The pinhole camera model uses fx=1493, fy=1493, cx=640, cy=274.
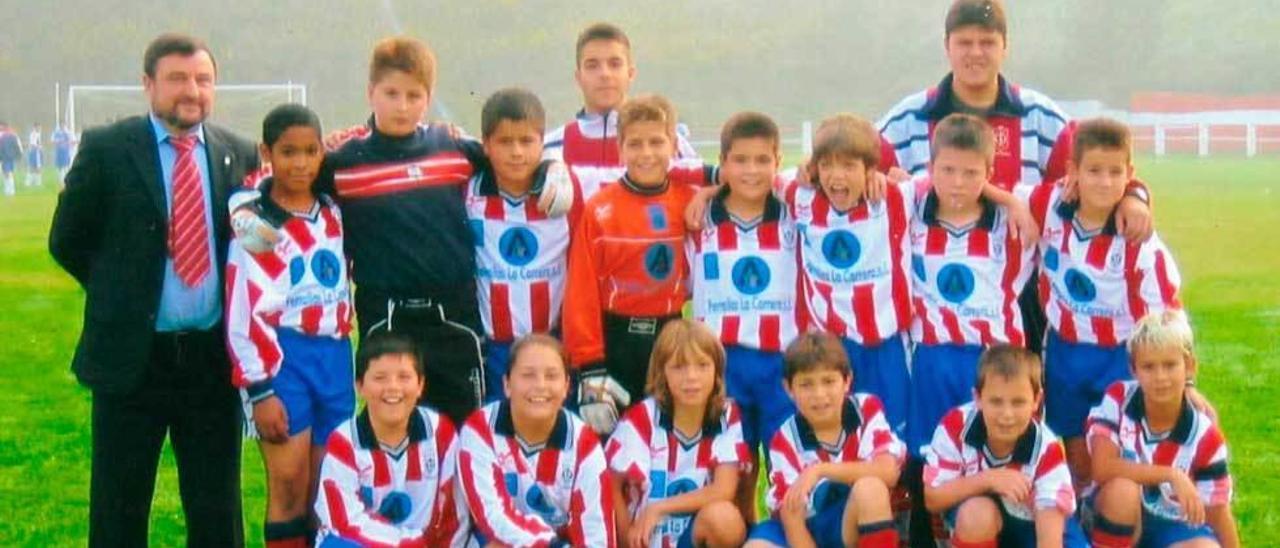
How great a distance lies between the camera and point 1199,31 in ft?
185

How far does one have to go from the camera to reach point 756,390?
4.83m

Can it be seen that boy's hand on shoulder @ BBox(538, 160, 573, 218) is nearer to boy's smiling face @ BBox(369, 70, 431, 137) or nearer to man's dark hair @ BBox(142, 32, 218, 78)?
boy's smiling face @ BBox(369, 70, 431, 137)

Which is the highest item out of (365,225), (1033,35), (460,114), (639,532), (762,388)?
(1033,35)

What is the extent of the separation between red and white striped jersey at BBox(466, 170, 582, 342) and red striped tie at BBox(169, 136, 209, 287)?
0.84 m

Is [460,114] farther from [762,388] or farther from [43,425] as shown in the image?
[762,388]

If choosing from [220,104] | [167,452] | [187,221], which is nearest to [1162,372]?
[187,221]

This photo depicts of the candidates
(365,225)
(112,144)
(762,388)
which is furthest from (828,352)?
(112,144)

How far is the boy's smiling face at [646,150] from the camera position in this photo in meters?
4.78

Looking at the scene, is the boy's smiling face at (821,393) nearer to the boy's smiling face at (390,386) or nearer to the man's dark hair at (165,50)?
the boy's smiling face at (390,386)

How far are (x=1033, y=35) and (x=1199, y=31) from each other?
301 inches

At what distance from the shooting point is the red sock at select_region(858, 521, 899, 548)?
4.33 metres

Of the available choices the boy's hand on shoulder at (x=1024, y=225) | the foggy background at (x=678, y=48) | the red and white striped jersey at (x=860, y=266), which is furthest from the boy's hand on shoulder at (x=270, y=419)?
the foggy background at (x=678, y=48)

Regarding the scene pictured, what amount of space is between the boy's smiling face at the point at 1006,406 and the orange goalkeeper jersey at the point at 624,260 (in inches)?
41.4

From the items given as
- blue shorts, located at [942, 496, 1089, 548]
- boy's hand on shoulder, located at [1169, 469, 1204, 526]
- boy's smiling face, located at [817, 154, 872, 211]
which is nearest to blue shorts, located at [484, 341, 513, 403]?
boy's smiling face, located at [817, 154, 872, 211]
